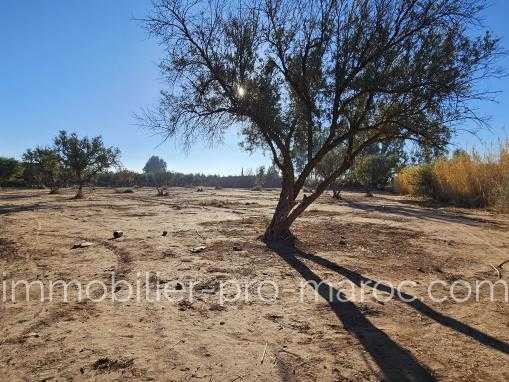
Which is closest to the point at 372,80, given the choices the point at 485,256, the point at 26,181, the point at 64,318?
the point at 485,256

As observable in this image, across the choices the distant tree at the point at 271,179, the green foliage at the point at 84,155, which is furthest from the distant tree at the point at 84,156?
the distant tree at the point at 271,179

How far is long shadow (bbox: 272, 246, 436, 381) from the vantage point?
11.2 ft

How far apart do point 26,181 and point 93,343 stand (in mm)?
43305

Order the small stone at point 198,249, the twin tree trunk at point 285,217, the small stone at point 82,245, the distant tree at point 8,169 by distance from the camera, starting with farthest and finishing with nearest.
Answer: the distant tree at point 8,169 < the twin tree trunk at point 285,217 < the small stone at point 82,245 < the small stone at point 198,249

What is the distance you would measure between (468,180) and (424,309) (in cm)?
1973

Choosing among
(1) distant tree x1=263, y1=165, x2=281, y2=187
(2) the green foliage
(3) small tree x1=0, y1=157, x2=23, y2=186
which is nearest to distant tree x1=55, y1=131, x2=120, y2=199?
(2) the green foliage

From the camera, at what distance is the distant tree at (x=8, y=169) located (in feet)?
131

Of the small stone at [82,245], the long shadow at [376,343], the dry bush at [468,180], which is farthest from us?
the dry bush at [468,180]

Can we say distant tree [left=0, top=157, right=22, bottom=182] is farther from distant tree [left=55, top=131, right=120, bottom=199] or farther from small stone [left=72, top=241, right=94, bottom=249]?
small stone [left=72, top=241, right=94, bottom=249]

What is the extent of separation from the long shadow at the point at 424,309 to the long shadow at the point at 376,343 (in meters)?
0.67

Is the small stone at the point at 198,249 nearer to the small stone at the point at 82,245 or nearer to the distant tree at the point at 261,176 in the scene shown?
the small stone at the point at 82,245

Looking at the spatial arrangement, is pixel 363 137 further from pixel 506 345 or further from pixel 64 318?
pixel 64 318

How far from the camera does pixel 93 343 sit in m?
3.87

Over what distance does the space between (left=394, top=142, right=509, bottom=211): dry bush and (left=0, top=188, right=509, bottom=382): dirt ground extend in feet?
39.5
